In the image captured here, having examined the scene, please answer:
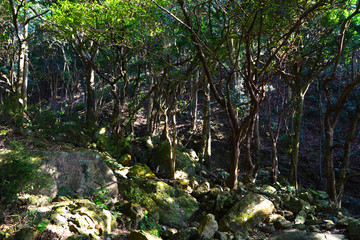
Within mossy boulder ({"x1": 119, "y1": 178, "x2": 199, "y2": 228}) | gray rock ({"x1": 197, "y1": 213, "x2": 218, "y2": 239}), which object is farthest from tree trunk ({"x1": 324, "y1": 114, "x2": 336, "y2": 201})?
gray rock ({"x1": 197, "y1": 213, "x2": 218, "y2": 239})

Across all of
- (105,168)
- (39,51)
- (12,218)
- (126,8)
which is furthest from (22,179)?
(39,51)

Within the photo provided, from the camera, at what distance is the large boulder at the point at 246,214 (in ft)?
16.6

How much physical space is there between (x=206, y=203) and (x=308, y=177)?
1120 centimetres

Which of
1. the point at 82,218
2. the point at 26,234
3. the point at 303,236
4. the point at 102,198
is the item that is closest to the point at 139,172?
the point at 102,198

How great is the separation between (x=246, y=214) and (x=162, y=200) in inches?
77.8

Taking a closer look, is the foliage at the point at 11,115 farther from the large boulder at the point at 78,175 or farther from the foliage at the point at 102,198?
the foliage at the point at 102,198

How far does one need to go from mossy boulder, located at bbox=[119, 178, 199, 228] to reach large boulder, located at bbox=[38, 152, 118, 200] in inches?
18.5

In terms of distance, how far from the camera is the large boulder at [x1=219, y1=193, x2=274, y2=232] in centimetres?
507

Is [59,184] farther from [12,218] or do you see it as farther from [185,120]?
[185,120]

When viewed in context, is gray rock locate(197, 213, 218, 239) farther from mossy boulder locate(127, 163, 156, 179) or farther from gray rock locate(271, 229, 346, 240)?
mossy boulder locate(127, 163, 156, 179)

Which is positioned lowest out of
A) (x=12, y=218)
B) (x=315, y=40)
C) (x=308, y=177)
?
(x=308, y=177)

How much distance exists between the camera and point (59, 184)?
4586 millimetres

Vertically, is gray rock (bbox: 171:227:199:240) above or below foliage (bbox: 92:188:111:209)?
below

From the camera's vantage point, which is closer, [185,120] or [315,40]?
[315,40]
